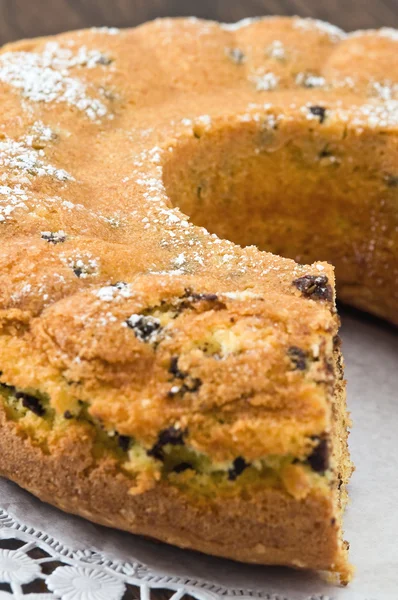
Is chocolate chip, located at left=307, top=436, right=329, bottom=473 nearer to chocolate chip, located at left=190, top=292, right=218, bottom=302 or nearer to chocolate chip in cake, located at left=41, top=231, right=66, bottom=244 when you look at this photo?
chocolate chip, located at left=190, top=292, right=218, bottom=302

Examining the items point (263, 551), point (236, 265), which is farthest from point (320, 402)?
point (236, 265)

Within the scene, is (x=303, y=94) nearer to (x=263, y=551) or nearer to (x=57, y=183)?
(x=57, y=183)

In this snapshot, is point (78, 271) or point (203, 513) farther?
point (78, 271)

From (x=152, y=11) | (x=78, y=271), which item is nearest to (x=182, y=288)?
(x=78, y=271)

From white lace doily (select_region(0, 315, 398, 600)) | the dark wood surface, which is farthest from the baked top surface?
the dark wood surface

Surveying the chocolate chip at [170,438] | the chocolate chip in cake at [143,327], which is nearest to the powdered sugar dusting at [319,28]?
the chocolate chip in cake at [143,327]

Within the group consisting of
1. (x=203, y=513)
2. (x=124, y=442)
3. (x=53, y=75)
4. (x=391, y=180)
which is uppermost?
(x=53, y=75)

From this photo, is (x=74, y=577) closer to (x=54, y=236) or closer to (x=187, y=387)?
(x=187, y=387)
